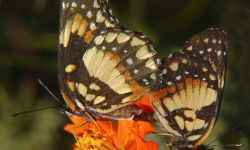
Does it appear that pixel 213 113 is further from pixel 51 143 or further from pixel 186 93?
pixel 51 143

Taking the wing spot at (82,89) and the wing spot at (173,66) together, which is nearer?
the wing spot at (173,66)

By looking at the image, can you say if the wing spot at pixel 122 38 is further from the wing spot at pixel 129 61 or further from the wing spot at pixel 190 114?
the wing spot at pixel 190 114

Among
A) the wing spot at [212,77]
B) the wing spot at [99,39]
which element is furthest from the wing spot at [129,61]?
the wing spot at [212,77]

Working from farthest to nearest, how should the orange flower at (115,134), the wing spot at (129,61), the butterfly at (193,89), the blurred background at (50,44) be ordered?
the blurred background at (50,44) < the wing spot at (129,61) < the orange flower at (115,134) < the butterfly at (193,89)

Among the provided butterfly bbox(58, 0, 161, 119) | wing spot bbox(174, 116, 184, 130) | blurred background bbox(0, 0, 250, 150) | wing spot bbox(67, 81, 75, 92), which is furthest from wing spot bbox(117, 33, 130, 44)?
blurred background bbox(0, 0, 250, 150)

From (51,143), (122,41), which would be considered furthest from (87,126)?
(51,143)

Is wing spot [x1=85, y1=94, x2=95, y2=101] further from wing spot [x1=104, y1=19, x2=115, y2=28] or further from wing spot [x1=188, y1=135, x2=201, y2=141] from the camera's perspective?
wing spot [x1=188, y1=135, x2=201, y2=141]

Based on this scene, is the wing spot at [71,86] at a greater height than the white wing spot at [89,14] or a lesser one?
lesser

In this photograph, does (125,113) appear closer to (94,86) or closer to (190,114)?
(94,86)
